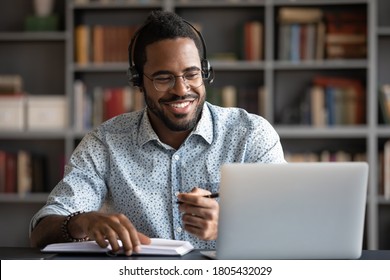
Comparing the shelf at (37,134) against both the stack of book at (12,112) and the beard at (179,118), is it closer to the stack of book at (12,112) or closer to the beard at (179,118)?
the stack of book at (12,112)

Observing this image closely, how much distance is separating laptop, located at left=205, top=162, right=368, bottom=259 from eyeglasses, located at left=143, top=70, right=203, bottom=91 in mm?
815

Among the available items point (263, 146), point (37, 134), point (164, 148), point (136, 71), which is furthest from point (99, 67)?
point (263, 146)

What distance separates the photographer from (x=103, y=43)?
4609 millimetres

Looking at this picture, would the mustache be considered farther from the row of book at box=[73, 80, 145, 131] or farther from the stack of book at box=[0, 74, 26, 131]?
the stack of book at box=[0, 74, 26, 131]

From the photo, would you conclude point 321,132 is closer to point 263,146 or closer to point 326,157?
point 326,157

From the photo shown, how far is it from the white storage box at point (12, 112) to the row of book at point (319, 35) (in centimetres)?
153

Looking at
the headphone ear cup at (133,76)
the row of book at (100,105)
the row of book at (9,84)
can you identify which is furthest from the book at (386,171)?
the headphone ear cup at (133,76)

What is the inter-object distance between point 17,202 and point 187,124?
8.92ft

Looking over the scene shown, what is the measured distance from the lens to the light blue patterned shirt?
7.58 feet

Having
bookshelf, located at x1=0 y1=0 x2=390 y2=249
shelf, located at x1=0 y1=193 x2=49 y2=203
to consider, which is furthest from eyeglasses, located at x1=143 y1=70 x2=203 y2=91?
shelf, located at x1=0 y1=193 x2=49 y2=203

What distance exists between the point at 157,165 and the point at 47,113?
238 cm

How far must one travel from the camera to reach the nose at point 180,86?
2.30 m

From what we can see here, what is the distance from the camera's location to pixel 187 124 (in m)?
2.33
